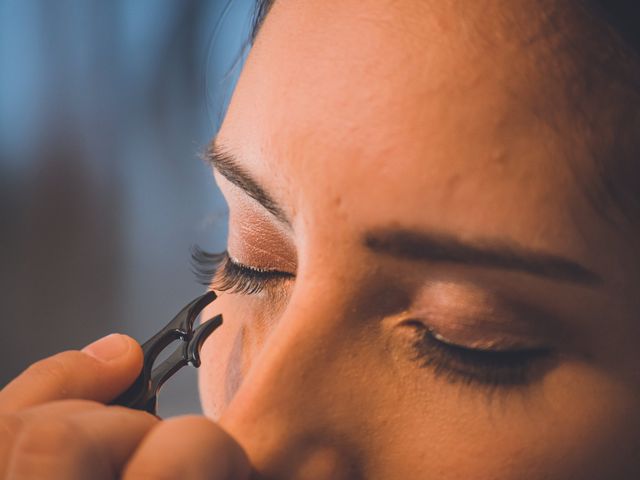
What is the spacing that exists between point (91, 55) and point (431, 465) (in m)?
1.17

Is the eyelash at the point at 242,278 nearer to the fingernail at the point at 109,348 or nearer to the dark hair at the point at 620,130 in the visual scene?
the fingernail at the point at 109,348

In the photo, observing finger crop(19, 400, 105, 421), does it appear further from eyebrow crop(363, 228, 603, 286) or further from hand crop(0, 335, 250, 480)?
eyebrow crop(363, 228, 603, 286)

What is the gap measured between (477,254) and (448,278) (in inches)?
1.0

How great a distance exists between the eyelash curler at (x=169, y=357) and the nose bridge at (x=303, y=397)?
0.35 ft

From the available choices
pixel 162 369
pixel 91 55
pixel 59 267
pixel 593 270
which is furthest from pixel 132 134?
pixel 593 270

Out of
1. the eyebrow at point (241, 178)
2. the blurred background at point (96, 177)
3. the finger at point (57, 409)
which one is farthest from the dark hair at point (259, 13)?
the blurred background at point (96, 177)

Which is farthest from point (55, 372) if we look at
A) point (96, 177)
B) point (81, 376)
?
point (96, 177)

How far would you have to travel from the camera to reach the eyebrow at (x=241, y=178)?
1.72 feet

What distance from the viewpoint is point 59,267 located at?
141cm

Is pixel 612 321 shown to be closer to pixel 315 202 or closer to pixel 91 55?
pixel 315 202

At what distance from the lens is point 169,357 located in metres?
0.61

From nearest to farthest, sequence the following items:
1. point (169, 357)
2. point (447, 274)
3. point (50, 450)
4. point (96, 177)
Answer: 1. point (50, 450)
2. point (447, 274)
3. point (169, 357)
4. point (96, 177)

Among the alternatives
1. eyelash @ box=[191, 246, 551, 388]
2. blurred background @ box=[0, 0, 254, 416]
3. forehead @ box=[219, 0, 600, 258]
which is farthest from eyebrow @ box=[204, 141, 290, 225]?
blurred background @ box=[0, 0, 254, 416]

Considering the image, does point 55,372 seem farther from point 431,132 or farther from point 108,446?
point 431,132
